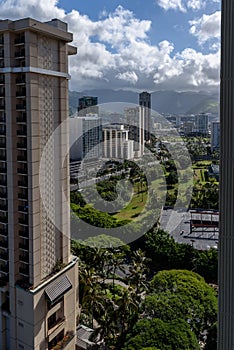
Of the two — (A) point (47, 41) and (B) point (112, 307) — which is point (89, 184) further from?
(A) point (47, 41)

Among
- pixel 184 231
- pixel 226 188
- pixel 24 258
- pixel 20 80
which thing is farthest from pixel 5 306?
pixel 184 231

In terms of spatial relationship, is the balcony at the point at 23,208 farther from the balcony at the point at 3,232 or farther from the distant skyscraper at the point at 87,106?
the distant skyscraper at the point at 87,106

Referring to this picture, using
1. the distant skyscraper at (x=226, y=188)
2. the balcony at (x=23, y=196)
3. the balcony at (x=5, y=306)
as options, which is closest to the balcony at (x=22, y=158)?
the balcony at (x=23, y=196)

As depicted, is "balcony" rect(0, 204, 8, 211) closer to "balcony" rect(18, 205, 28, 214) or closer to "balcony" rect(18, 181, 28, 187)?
"balcony" rect(18, 205, 28, 214)

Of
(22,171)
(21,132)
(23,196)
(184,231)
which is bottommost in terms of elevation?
(184,231)

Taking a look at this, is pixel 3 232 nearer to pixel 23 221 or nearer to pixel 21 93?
pixel 23 221

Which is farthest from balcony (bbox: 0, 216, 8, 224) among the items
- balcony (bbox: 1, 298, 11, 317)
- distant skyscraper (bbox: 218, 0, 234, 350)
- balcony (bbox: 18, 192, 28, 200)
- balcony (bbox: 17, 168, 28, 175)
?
distant skyscraper (bbox: 218, 0, 234, 350)
